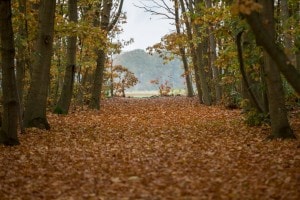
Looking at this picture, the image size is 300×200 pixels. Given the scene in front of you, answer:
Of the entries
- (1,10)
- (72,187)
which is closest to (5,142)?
(1,10)

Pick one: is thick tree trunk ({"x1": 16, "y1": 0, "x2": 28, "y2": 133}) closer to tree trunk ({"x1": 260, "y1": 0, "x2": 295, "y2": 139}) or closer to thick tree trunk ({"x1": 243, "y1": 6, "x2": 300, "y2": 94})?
tree trunk ({"x1": 260, "y1": 0, "x2": 295, "y2": 139})

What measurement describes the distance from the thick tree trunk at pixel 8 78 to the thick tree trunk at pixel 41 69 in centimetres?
297

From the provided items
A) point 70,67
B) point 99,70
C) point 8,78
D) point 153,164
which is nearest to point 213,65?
point 99,70

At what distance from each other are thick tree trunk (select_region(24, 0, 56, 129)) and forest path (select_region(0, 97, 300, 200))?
2.35 feet

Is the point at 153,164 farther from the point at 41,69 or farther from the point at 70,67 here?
the point at 70,67

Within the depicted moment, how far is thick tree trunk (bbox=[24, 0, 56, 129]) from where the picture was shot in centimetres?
1343

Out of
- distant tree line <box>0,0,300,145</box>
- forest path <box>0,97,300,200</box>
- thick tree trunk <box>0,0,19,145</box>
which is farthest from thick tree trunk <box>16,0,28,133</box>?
thick tree trunk <box>0,0,19,145</box>

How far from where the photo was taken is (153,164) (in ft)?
27.2

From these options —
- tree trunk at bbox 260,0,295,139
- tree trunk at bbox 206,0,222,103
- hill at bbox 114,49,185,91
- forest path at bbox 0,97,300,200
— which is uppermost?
hill at bbox 114,49,185,91

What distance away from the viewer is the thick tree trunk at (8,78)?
32.5 feet

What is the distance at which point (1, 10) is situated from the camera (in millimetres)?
9781

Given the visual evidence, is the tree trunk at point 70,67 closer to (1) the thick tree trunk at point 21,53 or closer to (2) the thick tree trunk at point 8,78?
(1) the thick tree trunk at point 21,53

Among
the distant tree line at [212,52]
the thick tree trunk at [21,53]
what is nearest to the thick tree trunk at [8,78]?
the distant tree line at [212,52]

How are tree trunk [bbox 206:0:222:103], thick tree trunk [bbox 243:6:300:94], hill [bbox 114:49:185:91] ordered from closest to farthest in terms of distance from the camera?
thick tree trunk [bbox 243:6:300:94] → tree trunk [bbox 206:0:222:103] → hill [bbox 114:49:185:91]
